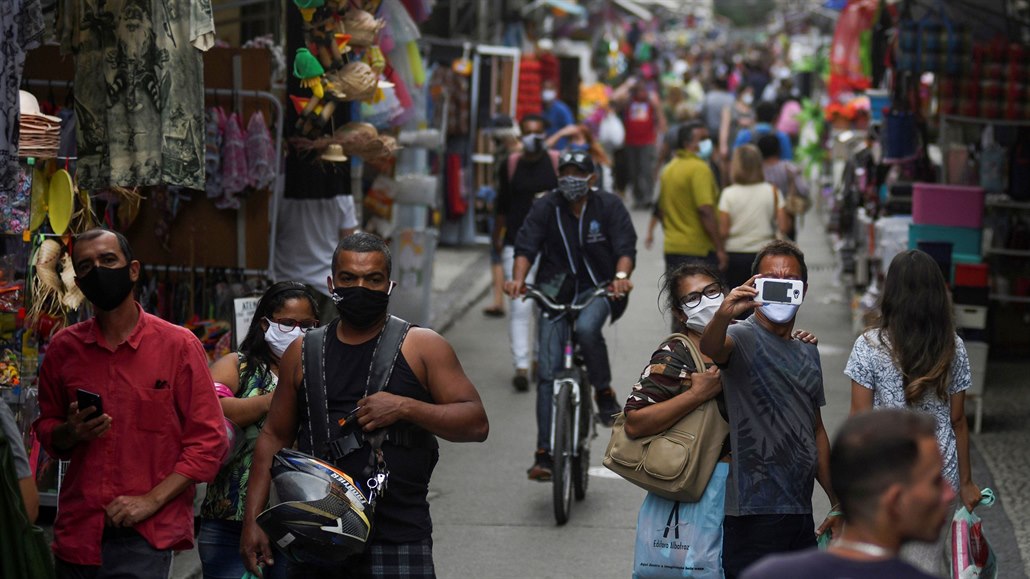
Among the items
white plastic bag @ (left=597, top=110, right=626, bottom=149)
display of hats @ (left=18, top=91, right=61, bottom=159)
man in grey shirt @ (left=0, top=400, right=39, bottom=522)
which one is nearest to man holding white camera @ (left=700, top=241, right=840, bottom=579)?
man in grey shirt @ (left=0, top=400, right=39, bottom=522)

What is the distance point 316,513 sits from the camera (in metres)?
4.16

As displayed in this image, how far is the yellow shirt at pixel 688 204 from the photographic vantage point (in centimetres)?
1090

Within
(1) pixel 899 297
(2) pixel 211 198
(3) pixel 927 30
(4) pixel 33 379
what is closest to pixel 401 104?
(2) pixel 211 198

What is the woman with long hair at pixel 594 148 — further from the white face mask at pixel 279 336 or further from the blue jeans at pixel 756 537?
the blue jeans at pixel 756 537

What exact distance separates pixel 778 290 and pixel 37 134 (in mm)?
3222

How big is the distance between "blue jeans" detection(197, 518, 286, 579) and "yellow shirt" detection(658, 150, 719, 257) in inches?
245

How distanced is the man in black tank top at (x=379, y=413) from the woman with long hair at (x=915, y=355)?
1514 millimetres

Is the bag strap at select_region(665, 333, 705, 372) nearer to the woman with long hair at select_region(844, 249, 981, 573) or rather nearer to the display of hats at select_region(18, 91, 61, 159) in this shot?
the woman with long hair at select_region(844, 249, 981, 573)

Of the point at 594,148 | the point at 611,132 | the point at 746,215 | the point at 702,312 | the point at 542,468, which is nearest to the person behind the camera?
the point at 702,312

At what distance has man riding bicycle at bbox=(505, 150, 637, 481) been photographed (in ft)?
27.6

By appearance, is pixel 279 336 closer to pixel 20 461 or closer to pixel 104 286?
pixel 104 286

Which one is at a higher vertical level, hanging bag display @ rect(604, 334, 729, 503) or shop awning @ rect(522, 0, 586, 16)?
shop awning @ rect(522, 0, 586, 16)

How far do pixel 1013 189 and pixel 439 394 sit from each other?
29.6 feet

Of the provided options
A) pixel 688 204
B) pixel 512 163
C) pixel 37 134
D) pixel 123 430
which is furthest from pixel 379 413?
pixel 512 163
